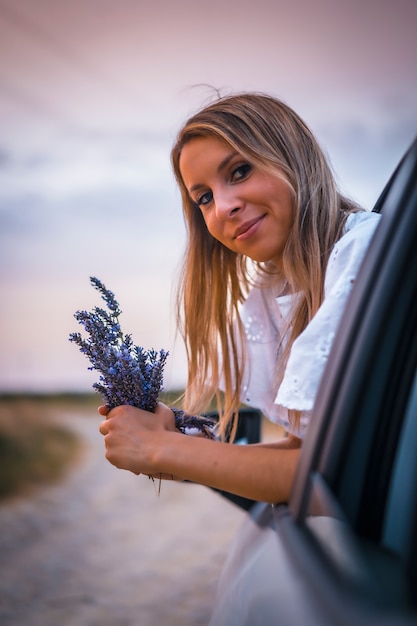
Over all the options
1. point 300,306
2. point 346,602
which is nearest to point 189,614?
point 300,306

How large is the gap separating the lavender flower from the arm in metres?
0.04

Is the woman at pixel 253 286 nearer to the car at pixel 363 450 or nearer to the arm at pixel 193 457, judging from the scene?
the arm at pixel 193 457

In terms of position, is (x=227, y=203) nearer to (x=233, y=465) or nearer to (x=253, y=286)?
(x=253, y=286)

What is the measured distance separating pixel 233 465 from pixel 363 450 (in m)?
0.46

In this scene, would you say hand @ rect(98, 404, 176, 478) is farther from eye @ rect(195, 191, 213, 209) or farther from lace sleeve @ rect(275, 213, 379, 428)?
eye @ rect(195, 191, 213, 209)

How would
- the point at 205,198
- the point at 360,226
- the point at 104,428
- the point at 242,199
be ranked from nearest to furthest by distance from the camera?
the point at 360,226, the point at 104,428, the point at 242,199, the point at 205,198

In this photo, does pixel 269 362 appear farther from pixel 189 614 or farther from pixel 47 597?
pixel 47 597

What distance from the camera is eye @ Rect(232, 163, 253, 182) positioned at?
2.19 m

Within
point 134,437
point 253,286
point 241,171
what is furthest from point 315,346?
point 253,286

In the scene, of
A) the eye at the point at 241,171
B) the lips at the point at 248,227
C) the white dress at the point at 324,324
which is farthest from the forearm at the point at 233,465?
the eye at the point at 241,171

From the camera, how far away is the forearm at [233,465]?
1.58 meters

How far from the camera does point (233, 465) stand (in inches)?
64.4

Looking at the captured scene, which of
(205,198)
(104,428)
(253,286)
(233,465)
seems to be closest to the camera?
(233,465)

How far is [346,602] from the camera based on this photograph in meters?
0.94
